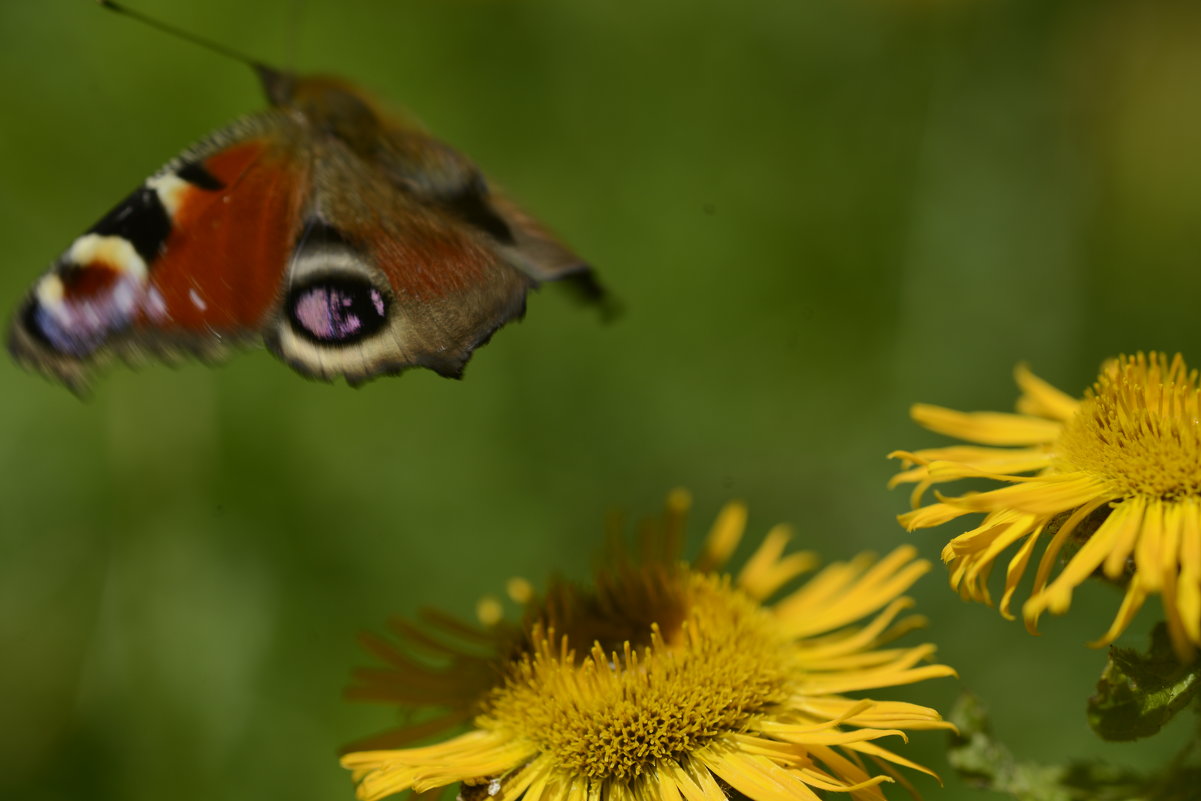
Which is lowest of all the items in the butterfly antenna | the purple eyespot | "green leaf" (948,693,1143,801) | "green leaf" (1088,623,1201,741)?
"green leaf" (948,693,1143,801)

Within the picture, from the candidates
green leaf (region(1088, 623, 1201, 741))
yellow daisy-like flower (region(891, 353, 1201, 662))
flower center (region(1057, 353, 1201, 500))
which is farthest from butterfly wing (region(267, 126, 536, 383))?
green leaf (region(1088, 623, 1201, 741))

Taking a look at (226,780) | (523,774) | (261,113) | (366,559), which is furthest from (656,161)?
(523,774)

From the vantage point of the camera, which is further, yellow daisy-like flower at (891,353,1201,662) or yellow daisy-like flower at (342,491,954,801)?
yellow daisy-like flower at (342,491,954,801)

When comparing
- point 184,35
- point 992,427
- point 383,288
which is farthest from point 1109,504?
point 184,35

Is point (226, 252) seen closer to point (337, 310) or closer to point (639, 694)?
point (337, 310)

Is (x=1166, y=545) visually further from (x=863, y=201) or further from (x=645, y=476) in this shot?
(x=863, y=201)

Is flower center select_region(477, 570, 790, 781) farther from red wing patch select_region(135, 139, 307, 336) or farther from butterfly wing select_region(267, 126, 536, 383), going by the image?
red wing patch select_region(135, 139, 307, 336)

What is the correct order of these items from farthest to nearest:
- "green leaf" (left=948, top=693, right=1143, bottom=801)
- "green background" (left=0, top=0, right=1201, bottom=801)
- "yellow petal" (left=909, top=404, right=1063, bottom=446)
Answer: "green background" (left=0, top=0, right=1201, bottom=801) → "yellow petal" (left=909, top=404, right=1063, bottom=446) → "green leaf" (left=948, top=693, right=1143, bottom=801)
